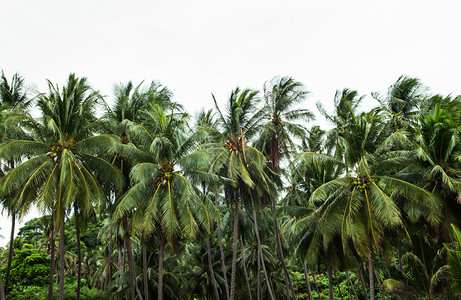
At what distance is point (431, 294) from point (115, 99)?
18104 mm

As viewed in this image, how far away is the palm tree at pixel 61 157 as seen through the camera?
1347cm

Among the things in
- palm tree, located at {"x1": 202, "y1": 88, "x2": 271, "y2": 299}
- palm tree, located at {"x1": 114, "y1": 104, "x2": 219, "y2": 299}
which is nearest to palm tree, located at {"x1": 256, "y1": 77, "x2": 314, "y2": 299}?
palm tree, located at {"x1": 202, "y1": 88, "x2": 271, "y2": 299}

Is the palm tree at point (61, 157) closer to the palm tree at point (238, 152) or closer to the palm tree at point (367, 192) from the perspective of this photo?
the palm tree at point (238, 152)

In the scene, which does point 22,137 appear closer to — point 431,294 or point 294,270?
point 431,294

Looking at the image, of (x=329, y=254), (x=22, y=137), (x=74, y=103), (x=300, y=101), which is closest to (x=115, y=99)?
(x=74, y=103)

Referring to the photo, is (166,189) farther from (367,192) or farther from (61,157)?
(367,192)

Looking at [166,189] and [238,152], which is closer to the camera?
[166,189]

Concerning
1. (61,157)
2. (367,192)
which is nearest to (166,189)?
(61,157)

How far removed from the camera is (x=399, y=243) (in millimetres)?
17719

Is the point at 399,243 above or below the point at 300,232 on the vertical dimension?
below

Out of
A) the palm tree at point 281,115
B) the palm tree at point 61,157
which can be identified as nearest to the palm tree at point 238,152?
the palm tree at point 281,115

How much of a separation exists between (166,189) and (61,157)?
15.0ft

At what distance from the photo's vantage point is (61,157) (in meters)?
14.0

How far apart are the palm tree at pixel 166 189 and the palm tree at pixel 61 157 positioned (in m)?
1.46
